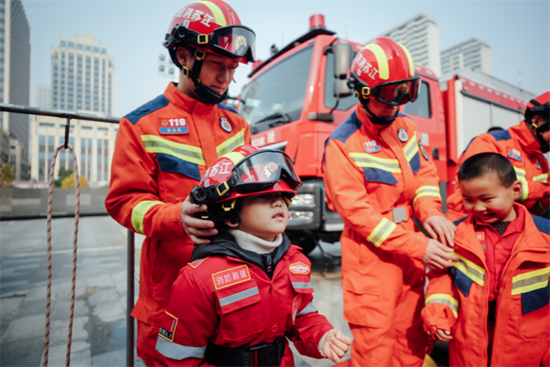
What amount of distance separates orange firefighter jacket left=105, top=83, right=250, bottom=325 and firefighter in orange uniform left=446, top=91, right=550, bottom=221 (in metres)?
1.86

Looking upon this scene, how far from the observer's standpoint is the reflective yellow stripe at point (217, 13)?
1.36 m

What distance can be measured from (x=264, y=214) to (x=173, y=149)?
499 mm

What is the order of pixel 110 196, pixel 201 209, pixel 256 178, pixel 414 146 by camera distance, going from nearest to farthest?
pixel 201 209, pixel 256 178, pixel 110 196, pixel 414 146

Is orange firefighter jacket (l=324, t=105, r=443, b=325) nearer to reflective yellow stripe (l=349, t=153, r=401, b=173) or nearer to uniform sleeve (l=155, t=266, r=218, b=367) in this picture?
reflective yellow stripe (l=349, t=153, r=401, b=173)

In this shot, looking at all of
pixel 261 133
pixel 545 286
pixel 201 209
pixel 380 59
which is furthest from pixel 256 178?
pixel 261 133

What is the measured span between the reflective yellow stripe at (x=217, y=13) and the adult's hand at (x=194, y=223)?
0.85 m

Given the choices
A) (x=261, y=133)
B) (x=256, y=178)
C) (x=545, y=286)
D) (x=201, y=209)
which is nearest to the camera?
(x=201, y=209)

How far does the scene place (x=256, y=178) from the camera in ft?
3.69

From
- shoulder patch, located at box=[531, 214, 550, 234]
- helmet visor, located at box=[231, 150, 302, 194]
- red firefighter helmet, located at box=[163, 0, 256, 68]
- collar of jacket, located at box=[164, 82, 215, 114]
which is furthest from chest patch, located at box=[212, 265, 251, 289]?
shoulder patch, located at box=[531, 214, 550, 234]

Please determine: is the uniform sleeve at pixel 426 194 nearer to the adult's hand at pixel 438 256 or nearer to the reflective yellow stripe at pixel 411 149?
the reflective yellow stripe at pixel 411 149

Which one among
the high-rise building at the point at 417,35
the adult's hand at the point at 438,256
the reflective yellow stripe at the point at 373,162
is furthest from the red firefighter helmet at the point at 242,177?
the high-rise building at the point at 417,35

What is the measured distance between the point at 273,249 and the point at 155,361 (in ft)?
2.08

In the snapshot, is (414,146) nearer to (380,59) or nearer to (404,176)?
(404,176)

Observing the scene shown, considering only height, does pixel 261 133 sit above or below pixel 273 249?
above
